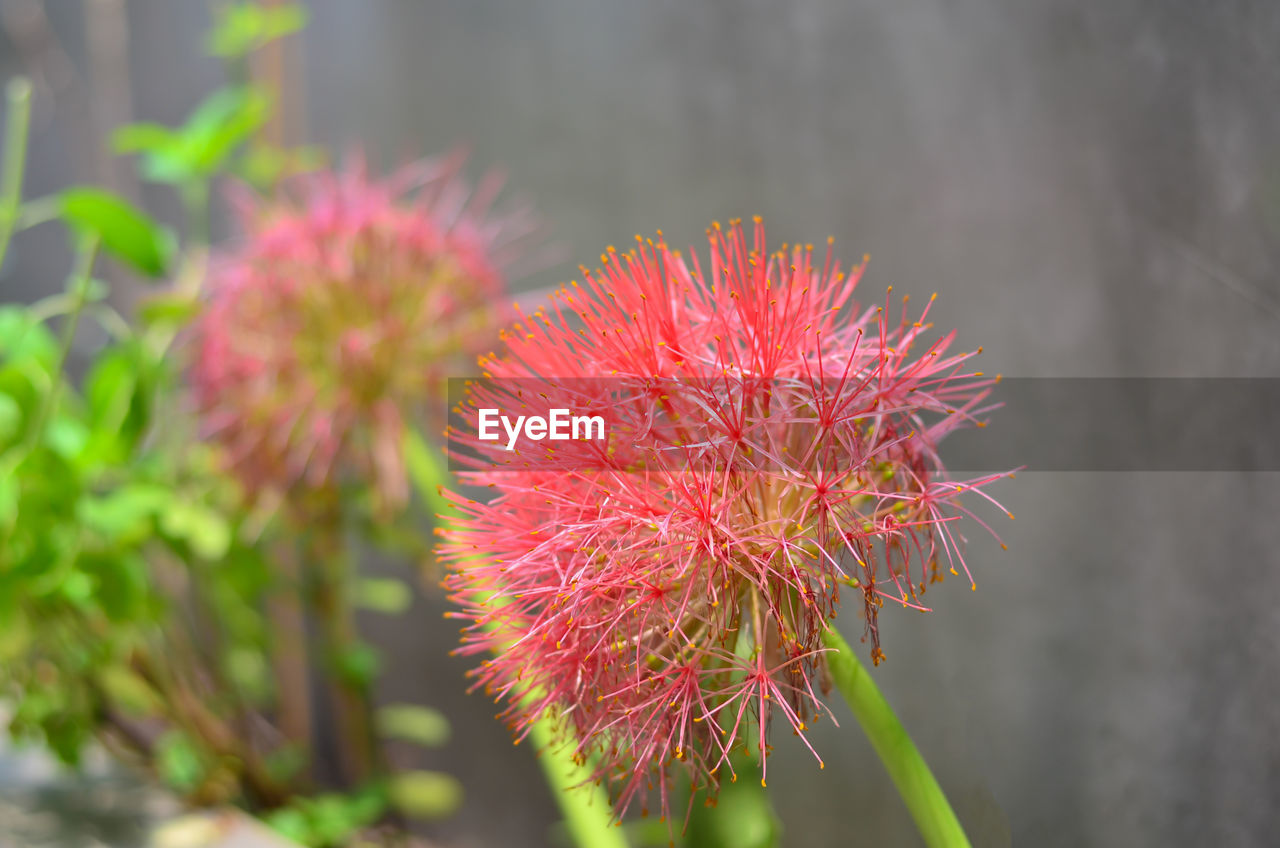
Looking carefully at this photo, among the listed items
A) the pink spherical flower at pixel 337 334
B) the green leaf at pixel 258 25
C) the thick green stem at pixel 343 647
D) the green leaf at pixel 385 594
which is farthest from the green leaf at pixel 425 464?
the green leaf at pixel 258 25

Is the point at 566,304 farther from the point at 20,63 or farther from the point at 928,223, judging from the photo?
the point at 20,63

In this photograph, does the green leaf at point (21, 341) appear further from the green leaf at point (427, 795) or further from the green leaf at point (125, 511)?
the green leaf at point (427, 795)

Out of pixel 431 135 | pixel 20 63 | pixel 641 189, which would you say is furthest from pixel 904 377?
pixel 20 63

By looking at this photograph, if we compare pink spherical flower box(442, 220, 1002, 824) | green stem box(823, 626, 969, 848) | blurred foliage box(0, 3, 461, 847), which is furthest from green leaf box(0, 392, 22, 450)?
green stem box(823, 626, 969, 848)

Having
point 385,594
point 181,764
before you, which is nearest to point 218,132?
point 385,594

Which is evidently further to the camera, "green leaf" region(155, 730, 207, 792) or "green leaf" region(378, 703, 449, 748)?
"green leaf" region(378, 703, 449, 748)

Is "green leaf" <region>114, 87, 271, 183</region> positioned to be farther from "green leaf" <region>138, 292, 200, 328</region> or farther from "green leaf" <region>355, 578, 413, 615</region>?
"green leaf" <region>355, 578, 413, 615</region>
